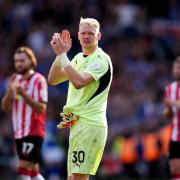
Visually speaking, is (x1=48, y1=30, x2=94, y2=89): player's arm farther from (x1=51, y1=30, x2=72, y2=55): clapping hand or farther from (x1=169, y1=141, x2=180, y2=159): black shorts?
(x1=169, y1=141, x2=180, y2=159): black shorts

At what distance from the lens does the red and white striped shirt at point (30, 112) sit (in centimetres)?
1274

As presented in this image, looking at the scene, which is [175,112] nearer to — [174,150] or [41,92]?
[174,150]

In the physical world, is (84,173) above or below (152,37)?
below

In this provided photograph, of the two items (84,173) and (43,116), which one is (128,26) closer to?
(43,116)

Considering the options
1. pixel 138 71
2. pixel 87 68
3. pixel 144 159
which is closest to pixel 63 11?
pixel 138 71

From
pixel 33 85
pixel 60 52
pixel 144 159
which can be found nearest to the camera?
pixel 60 52

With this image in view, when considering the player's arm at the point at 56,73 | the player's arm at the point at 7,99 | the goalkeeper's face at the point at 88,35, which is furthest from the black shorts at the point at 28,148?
the goalkeeper's face at the point at 88,35

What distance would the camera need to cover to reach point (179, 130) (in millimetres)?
13172

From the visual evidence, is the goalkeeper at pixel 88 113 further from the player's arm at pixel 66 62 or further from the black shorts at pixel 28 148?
the black shorts at pixel 28 148

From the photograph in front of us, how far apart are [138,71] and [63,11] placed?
3.39 meters

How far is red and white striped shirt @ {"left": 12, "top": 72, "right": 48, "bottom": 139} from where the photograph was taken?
12.7 metres

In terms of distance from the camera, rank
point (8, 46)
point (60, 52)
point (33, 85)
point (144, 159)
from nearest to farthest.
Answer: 1. point (60, 52)
2. point (33, 85)
3. point (144, 159)
4. point (8, 46)

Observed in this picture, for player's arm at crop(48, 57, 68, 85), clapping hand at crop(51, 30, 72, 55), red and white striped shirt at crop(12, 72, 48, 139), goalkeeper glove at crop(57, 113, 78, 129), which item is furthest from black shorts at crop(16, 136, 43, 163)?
clapping hand at crop(51, 30, 72, 55)

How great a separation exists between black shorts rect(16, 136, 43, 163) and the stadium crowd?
5470 millimetres
